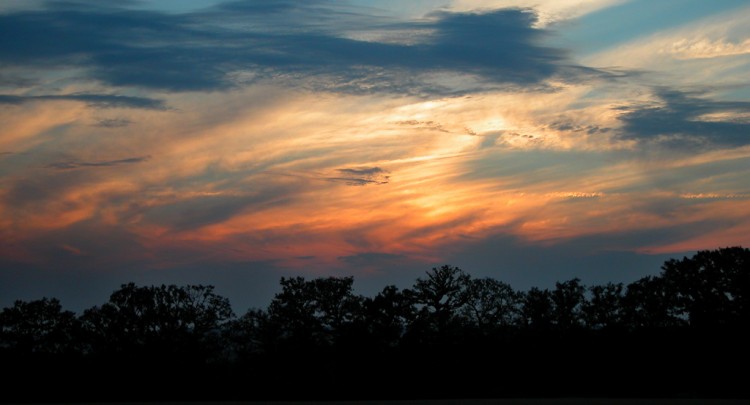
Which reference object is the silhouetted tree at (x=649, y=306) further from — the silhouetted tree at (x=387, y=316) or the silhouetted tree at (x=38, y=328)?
the silhouetted tree at (x=38, y=328)

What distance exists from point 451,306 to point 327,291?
34.7 feet

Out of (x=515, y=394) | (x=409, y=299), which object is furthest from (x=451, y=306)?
(x=515, y=394)

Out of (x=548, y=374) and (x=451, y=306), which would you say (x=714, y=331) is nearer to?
(x=548, y=374)

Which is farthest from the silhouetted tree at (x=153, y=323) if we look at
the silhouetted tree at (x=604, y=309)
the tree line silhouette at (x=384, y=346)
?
the silhouetted tree at (x=604, y=309)

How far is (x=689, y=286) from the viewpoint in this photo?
5116cm

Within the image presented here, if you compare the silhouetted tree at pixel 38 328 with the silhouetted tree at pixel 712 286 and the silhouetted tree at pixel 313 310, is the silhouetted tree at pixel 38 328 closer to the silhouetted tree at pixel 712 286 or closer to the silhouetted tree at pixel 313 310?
the silhouetted tree at pixel 313 310

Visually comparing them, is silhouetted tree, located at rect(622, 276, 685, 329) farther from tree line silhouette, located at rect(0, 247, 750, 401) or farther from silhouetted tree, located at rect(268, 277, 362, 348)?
silhouetted tree, located at rect(268, 277, 362, 348)

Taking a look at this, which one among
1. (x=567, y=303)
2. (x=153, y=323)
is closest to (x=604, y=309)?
(x=567, y=303)

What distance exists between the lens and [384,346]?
168 ft

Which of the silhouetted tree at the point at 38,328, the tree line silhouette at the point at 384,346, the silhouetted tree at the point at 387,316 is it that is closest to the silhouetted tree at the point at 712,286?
the tree line silhouette at the point at 384,346

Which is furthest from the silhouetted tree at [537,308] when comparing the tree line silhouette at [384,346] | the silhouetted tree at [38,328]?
the silhouetted tree at [38,328]

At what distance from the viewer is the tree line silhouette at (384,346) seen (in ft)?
151

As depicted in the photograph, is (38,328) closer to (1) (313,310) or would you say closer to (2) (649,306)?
(1) (313,310)

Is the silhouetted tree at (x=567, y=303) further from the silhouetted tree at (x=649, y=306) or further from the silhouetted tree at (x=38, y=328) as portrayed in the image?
the silhouetted tree at (x=38, y=328)
